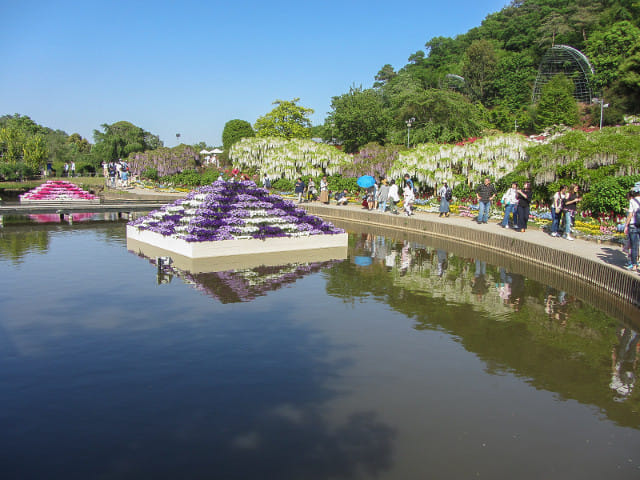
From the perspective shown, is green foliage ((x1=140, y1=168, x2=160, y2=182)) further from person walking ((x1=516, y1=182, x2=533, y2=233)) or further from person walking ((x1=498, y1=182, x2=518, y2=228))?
person walking ((x1=516, y1=182, x2=533, y2=233))

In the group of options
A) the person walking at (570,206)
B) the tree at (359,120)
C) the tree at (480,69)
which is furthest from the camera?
the tree at (480,69)

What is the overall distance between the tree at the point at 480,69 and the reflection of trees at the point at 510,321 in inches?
3293

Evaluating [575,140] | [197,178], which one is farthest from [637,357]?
[197,178]

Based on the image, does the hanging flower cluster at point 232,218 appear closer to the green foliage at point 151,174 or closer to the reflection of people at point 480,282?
the reflection of people at point 480,282

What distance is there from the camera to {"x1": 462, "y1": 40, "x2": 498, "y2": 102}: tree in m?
90.7

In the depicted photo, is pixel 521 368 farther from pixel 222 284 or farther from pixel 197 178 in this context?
pixel 197 178

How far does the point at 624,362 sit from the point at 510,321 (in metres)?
2.19

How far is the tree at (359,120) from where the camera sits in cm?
5819

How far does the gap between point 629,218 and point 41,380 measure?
11996 mm

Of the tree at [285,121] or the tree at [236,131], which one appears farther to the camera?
the tree at [236,131]

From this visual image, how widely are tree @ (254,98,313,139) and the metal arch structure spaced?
115ft

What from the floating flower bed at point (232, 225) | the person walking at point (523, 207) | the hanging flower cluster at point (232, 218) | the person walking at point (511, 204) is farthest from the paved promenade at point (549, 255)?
the hanging flower cluster at point (232, 218)

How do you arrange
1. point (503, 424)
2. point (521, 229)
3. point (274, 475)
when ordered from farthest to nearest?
1. point (521, 229)
2. point (503, 424)
3. point (274, 475)

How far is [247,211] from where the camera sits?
16.9 meters
